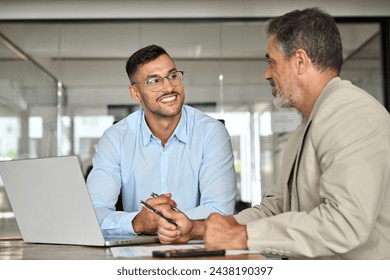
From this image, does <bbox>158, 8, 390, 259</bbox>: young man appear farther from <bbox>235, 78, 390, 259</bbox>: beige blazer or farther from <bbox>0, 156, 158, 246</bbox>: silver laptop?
<bbox>0, 156, 158, 246</bbox>: silver laptop

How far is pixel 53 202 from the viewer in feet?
7.18

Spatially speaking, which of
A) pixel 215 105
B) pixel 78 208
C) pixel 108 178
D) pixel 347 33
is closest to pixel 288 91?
pixel 78 208

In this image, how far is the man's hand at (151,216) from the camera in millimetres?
2387

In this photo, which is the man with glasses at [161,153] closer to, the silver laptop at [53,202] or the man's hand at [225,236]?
the silver laptop at [53,202]

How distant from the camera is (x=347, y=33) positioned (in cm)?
625

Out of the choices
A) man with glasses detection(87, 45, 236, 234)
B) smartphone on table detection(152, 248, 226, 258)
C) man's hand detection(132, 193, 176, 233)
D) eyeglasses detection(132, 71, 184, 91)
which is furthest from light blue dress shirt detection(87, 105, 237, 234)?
smartphone on table detection(152, 248, 226, 258)

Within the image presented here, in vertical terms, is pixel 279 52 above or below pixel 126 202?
above

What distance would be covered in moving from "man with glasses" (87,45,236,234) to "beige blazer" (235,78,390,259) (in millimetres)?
898

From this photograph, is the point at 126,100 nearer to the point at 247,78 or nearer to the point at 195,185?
the point at 247,78

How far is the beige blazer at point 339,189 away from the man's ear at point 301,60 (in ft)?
0.61

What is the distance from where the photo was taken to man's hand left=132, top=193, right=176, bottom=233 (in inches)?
94.0

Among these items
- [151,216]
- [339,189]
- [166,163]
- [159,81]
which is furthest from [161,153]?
[339,189]

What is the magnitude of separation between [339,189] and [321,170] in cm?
20
